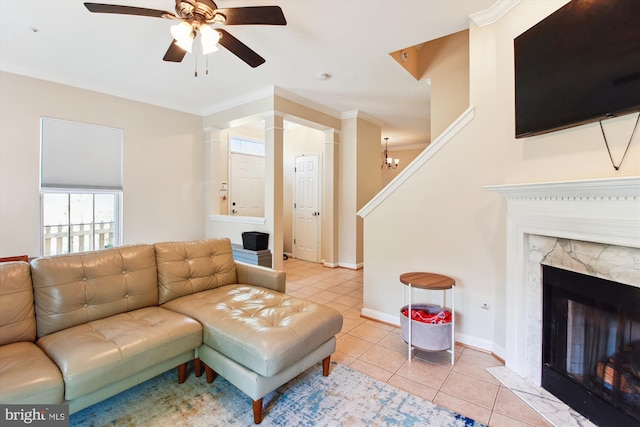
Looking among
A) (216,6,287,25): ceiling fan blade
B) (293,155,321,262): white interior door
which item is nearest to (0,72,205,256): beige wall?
(293,155,321,262): white interior door

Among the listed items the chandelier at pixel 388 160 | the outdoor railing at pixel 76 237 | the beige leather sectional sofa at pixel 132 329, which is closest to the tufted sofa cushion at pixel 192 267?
the beige leather sectional sofa at pixel 132 329

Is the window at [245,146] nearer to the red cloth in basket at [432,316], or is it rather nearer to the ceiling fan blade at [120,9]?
the ceiling fan blade at [120,9]

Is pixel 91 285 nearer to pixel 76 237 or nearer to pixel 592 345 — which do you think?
pixel 76 237

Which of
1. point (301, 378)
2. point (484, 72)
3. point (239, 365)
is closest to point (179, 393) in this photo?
point (239, 365)

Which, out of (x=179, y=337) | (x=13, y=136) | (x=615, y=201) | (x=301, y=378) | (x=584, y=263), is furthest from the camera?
(x=13, y=136)

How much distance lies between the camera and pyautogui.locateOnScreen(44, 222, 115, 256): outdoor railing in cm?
372

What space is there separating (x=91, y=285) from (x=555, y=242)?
304 cm

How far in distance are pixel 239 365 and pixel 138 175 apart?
3.85 metres

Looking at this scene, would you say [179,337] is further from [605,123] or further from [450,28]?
[450,28]

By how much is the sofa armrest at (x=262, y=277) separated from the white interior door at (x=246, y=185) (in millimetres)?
3260

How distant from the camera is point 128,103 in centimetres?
430

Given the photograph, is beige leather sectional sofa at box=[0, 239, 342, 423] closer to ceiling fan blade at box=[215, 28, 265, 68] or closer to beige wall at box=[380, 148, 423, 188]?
ceiling fan blade at box=[215, 28, 265, 68]

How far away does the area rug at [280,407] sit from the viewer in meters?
1.65

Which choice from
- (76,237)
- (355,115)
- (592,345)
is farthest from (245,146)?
(592,345)
